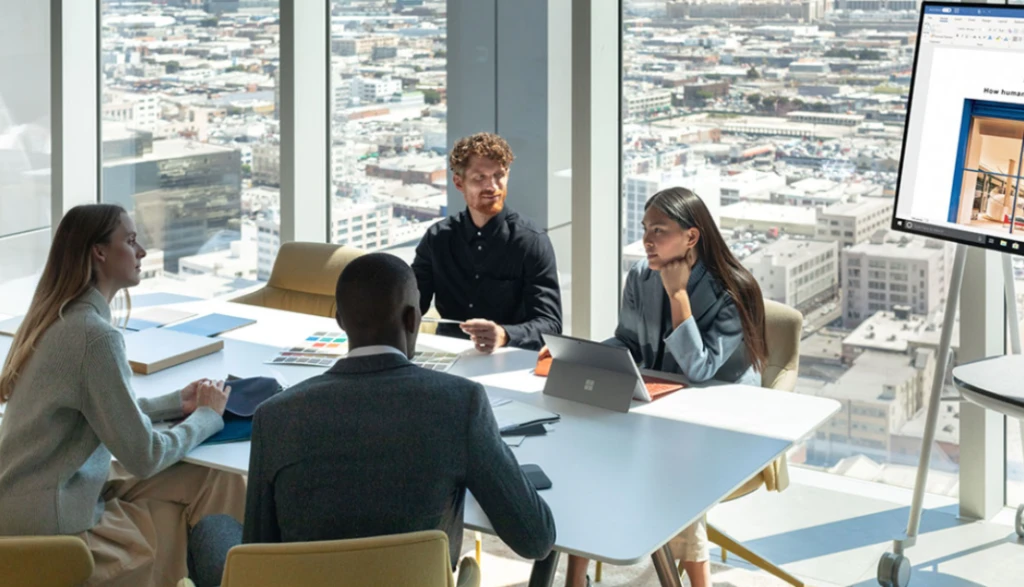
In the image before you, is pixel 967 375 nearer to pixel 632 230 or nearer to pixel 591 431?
pixel 591 431

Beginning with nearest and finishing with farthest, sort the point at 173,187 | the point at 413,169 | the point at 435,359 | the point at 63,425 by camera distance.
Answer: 1. the point at 63,425
2. the point at 435,359
3. the point at 413,169
4. the point at 173,187

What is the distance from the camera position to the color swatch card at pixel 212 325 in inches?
159

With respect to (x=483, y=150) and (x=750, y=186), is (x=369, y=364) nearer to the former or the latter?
(x=483, y=150)

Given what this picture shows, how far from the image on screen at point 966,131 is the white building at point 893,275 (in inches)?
19.7

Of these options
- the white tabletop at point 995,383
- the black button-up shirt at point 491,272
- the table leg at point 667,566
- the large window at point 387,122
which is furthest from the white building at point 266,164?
the white tabletop at point 995,383

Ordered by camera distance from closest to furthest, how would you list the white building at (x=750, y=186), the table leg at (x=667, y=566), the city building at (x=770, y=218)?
the table leg at (x=667, y=566) → the city building at (x=770, y=218) → the white building at (x=750, y=186)

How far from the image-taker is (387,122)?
584 centimetres

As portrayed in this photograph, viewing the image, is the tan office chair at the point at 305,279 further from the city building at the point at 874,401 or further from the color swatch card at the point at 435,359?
the city building at the point at 874,401

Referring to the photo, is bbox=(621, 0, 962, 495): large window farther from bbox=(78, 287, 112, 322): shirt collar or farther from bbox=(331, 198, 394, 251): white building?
bbox=(78, 287, 112, 322): shirt collar

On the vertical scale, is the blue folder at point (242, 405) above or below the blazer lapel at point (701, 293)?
below

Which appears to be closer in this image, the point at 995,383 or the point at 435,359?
the point at 995,383

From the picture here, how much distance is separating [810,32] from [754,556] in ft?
6.78

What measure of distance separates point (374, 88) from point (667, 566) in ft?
11.8

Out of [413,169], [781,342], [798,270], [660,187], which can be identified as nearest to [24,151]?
[413,169]
